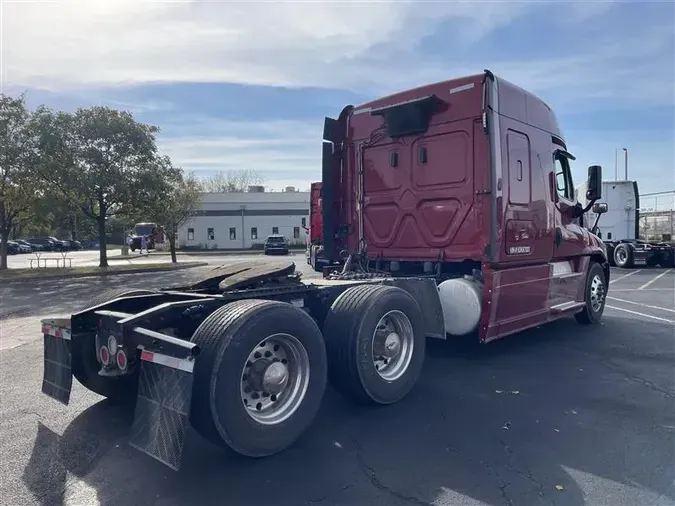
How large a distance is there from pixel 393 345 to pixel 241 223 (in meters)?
54.8

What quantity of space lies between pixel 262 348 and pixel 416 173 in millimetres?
3695

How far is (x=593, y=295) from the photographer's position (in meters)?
8.75

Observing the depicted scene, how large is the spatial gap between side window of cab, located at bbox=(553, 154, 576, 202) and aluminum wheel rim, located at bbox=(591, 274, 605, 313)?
→ 1.63 metres

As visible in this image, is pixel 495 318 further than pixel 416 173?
No

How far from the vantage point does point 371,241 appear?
7.43m

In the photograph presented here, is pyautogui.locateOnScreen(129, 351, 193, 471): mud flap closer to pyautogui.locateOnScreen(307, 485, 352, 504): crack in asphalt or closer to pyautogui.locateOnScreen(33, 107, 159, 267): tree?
pyautogui.locateOnScreen(307, 485, 352, 504): crack in asphalt

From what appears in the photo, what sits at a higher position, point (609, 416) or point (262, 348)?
point (262, 348)

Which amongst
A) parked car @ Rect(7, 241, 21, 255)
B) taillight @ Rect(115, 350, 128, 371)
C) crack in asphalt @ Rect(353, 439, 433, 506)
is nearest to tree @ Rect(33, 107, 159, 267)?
taillight @ Rect(115, 350, 128, 371)

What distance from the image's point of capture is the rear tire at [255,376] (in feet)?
11.4

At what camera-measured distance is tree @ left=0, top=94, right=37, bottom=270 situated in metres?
21.9

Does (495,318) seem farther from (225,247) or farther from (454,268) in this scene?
(225,247)

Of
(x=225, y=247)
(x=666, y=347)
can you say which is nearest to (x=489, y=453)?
(x=666, y=347)

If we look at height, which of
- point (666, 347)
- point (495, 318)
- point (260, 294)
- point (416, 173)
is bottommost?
point (666, 347)

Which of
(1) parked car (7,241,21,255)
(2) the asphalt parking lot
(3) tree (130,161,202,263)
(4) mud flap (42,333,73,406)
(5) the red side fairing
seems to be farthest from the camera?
(1) parked car (7,241,21,255)
